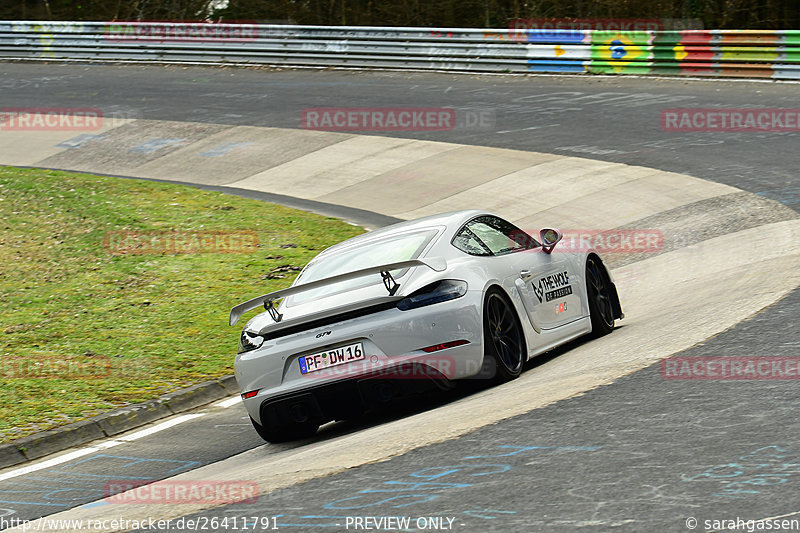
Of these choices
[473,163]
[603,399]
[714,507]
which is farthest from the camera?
[473,163]

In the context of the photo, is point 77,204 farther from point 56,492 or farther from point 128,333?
point 56,492

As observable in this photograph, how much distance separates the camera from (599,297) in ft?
29.9

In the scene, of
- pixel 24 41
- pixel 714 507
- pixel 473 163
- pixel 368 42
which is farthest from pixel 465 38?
pixel 714 507

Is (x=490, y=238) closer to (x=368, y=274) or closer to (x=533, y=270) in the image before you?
(x=533, y=270)

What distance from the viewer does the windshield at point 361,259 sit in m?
7.48

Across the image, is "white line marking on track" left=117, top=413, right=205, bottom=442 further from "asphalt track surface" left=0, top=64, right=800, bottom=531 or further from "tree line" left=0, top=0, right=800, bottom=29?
"tree line" left=0, top=0, right=800, bottom=29

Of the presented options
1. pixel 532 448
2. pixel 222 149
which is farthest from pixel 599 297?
pixel 222 149

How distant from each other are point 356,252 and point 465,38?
65.4 ft

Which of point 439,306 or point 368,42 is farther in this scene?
point 368,42

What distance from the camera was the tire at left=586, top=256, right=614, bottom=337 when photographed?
895 centimetres

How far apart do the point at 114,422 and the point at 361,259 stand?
2.33m

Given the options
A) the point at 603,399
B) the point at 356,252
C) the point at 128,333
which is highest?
the point at 356,252

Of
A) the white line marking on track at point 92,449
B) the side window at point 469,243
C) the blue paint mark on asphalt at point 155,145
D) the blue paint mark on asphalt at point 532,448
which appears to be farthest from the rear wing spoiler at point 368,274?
the blue paint mark on asphalt at point 155,145

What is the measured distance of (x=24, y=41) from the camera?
1344 inches
